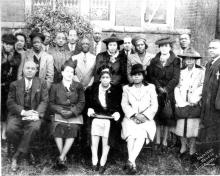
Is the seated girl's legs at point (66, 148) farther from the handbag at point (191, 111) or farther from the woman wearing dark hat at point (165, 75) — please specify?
the handbag at point (191, 111)

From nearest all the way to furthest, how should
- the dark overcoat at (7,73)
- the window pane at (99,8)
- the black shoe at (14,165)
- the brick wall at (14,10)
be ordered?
the black shoe at (14,165), the dark overcoat at (7,73), the brick wall at (14,10), the window pane at (99,8)

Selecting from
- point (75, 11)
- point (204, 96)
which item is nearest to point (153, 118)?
point (204, 96)

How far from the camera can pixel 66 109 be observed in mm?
4410

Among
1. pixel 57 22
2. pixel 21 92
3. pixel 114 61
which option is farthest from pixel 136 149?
pixel 57 22

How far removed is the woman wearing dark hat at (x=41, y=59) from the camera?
471 centimetres

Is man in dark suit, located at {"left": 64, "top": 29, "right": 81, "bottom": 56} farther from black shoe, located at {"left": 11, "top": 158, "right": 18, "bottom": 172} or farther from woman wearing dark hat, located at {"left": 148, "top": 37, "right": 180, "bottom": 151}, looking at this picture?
black shoe, located at {"left": 11, "top": 158, "right": 18, "bottom": 172}

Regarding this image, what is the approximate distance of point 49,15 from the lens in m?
7.08

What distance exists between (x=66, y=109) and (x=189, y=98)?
172cm

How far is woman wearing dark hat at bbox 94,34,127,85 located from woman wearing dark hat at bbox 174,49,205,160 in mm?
830

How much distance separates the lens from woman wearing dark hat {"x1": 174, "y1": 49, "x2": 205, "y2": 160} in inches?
179

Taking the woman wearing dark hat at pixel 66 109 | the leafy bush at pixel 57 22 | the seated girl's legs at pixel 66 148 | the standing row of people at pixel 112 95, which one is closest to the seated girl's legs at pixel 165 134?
the standing row of people at pixel 112 95

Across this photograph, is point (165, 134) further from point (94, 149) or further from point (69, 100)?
point (69, 100)

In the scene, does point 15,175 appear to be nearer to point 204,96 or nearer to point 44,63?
point 44,63

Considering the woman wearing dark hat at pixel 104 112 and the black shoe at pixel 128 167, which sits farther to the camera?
the woman wearing dark hat at pixel 104 112
